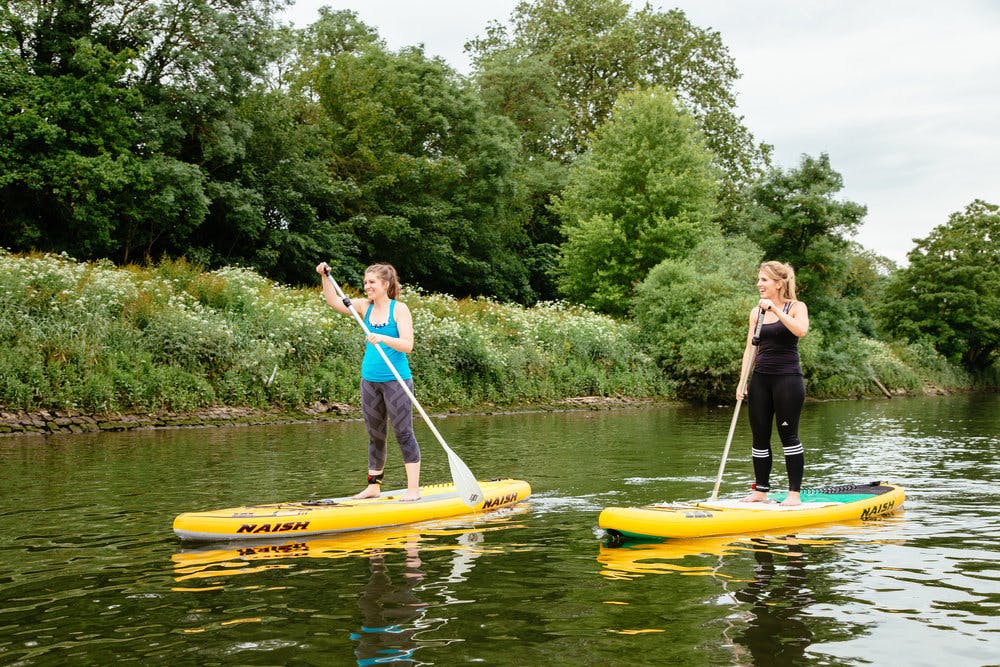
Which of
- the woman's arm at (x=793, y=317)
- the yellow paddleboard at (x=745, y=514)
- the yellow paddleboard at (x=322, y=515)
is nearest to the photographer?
the yellow paddleboard at (x=322, y=515)

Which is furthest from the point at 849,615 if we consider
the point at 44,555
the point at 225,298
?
the point at 225,298

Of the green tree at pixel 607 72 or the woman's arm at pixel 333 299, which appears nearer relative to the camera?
the woman's arm at pixel 333 299

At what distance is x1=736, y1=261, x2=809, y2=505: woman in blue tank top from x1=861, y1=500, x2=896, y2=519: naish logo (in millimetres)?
613

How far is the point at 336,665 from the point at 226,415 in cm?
1432

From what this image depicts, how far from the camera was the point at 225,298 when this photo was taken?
66.3 feet

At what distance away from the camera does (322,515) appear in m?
7.14

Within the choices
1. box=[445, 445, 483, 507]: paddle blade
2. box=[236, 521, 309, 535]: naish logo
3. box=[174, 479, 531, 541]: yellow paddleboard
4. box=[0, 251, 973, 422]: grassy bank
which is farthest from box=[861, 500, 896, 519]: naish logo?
box=[0, 251, 973, 422]: grassy bank

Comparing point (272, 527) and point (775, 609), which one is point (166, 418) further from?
point (775, 609)

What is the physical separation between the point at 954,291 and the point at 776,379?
5017 cm

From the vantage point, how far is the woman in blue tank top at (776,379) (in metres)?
7.77

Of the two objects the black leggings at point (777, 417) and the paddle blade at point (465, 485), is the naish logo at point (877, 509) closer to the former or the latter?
the black leggings at point (777, 417)

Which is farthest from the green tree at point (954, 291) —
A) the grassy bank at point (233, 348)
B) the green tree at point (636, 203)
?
the grassy bank at point (233, 348)

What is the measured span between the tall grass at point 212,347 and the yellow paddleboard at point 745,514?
12.1 m

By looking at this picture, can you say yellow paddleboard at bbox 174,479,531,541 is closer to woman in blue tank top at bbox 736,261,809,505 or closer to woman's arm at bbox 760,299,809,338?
woman in blue tank top at bbox 736,261,809,505
